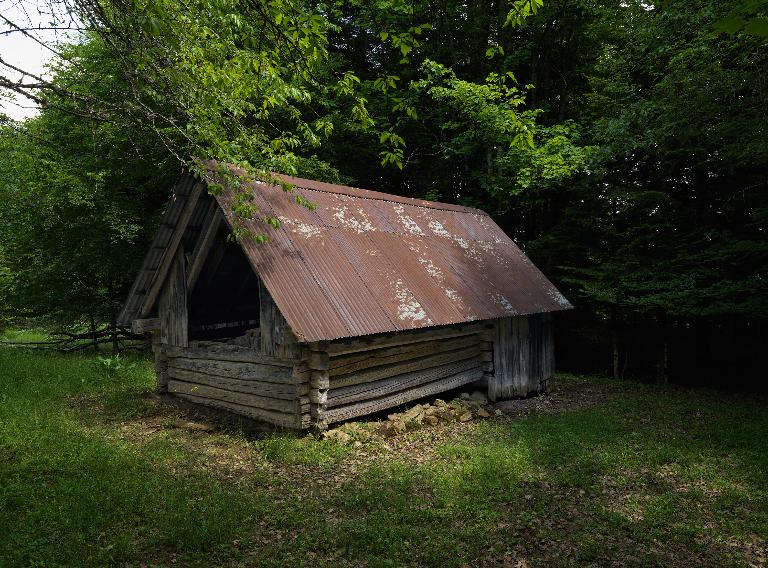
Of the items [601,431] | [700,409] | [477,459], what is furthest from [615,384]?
[477,459]

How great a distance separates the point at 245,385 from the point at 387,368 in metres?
2.86

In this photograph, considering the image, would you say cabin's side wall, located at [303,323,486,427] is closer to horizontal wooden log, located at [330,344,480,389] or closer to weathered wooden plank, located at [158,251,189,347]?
horizontal wooden log, located at [330,344,480,389]

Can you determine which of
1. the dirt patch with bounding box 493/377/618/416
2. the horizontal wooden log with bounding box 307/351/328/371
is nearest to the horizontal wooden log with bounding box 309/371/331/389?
the horizontal wooden log with bounding box 307/351/328/371

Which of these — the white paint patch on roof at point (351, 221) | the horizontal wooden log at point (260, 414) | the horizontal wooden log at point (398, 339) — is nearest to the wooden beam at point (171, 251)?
the horizontal wooden log at point (260, 414)

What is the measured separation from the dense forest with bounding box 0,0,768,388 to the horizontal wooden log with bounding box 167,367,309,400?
2.84m

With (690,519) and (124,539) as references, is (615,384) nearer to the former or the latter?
(690,519)

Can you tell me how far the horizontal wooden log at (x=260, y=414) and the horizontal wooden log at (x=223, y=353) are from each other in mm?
928

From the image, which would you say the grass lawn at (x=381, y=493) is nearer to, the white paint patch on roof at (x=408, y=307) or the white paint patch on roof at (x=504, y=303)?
the white paint patch on roof at (x=408, y=307)

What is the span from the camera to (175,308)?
10.6 m

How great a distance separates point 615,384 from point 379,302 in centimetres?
979

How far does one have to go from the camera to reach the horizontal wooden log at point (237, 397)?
337 inches

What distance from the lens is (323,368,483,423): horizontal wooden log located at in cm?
875

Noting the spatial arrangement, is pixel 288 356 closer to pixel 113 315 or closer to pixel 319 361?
pixel 319 361

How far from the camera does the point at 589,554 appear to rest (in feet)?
16.9
